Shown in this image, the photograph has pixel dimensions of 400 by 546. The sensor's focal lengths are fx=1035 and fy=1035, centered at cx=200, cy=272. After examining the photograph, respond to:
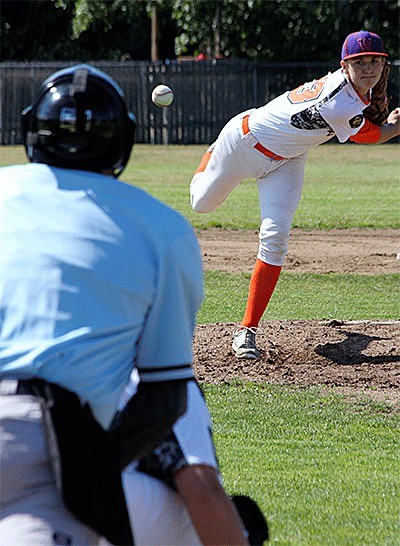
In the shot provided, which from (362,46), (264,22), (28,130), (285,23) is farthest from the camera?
(285,23)

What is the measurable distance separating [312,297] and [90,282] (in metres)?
7.41

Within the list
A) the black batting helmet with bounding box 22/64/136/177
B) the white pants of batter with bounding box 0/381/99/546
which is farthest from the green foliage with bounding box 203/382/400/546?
the black batting helmet with bounding box 22/64/136/177

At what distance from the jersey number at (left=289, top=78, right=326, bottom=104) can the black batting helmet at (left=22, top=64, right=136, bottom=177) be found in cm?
427

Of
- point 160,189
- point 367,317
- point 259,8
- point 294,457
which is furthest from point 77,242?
point 259,8

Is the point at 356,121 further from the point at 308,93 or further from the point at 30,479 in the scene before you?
the point at 30,479

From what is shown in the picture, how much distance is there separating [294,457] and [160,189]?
13.5 m

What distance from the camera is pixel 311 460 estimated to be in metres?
4.94

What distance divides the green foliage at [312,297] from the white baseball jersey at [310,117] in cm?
207

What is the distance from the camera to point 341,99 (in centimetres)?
662

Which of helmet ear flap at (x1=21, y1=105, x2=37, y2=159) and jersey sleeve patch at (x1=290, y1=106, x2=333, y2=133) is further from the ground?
helmet ear flap at (x1=21, y1=105, x2=37, y2=159)

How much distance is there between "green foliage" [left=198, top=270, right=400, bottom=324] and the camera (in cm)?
880

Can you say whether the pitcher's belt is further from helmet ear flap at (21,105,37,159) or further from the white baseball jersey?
helmet ear flap at (21,105,37,159)

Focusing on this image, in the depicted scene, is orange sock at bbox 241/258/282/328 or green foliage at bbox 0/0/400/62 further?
green foliage at bbox 0/0/400/62

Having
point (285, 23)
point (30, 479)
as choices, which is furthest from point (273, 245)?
point (285, 23)
